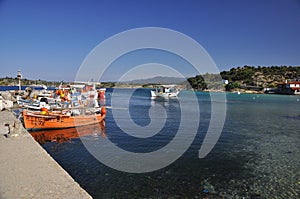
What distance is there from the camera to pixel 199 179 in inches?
394

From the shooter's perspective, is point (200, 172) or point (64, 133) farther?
point (64, 133)

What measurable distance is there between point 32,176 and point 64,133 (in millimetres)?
11986

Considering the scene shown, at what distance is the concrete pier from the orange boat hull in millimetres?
8085

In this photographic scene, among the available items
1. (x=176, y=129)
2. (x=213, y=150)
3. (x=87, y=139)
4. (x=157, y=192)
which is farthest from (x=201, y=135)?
(x=157, y=192)

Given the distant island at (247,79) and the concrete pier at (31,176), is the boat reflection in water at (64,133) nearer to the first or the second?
the concrete pier at (31,176)

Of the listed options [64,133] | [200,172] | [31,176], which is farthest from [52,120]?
[200,172]

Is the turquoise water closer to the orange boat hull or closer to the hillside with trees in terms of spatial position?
the orange boat hull

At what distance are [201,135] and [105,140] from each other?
804 centimetres

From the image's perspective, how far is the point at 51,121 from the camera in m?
19.3

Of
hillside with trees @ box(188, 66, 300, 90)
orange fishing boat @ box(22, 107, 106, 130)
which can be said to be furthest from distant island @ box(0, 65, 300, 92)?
orange fishing boat @ box(22, 107, 106, 130)

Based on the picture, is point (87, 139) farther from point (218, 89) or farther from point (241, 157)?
point (218, 89)

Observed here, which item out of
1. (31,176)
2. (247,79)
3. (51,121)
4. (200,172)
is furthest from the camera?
(247,79)

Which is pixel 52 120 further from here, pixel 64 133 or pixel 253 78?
pixel 253 78

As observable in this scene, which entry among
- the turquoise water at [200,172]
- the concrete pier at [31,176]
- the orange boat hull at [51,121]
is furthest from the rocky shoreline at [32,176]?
the orange boat hull at [51,121]
